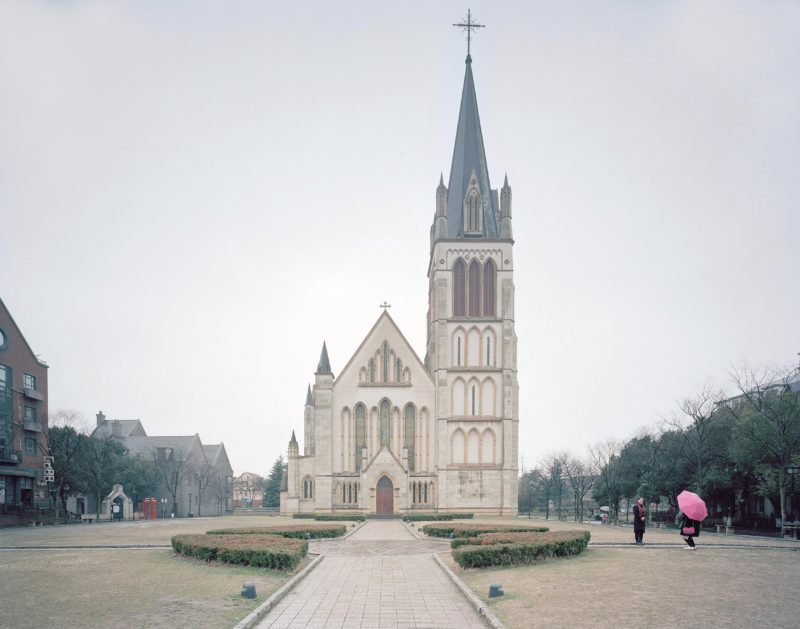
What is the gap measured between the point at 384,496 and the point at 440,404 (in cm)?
968

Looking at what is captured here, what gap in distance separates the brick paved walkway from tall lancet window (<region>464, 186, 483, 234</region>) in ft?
144

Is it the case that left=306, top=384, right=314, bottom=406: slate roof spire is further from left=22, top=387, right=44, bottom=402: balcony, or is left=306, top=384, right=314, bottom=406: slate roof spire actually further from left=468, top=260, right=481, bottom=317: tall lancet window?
left=22, top=387, right=44, bottom=402: balcony

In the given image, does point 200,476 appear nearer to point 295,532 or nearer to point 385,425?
point 385,425

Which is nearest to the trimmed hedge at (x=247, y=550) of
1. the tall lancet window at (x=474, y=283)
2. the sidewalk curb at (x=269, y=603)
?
the sidewalk curb at (x=269, y=603)

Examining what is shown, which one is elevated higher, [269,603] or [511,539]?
[269,603]

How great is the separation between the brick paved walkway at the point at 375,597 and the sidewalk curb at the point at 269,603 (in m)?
0.14

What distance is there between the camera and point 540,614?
534 inches

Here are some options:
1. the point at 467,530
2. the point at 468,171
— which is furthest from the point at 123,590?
the point at 468,171

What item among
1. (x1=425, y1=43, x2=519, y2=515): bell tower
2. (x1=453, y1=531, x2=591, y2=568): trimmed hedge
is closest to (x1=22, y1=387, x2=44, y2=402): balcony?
(x1=425, y1=43, x2=519, y2=515): bell tower

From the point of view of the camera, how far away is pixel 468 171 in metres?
66.8

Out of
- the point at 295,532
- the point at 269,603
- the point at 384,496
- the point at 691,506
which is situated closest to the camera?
the point at 269,603

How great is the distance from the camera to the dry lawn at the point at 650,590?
13.0 meters

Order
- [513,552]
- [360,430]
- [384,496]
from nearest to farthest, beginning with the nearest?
[513,552], [384,496], [360,430]

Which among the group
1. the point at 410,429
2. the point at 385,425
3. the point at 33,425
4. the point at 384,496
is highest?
the point at 33,425
